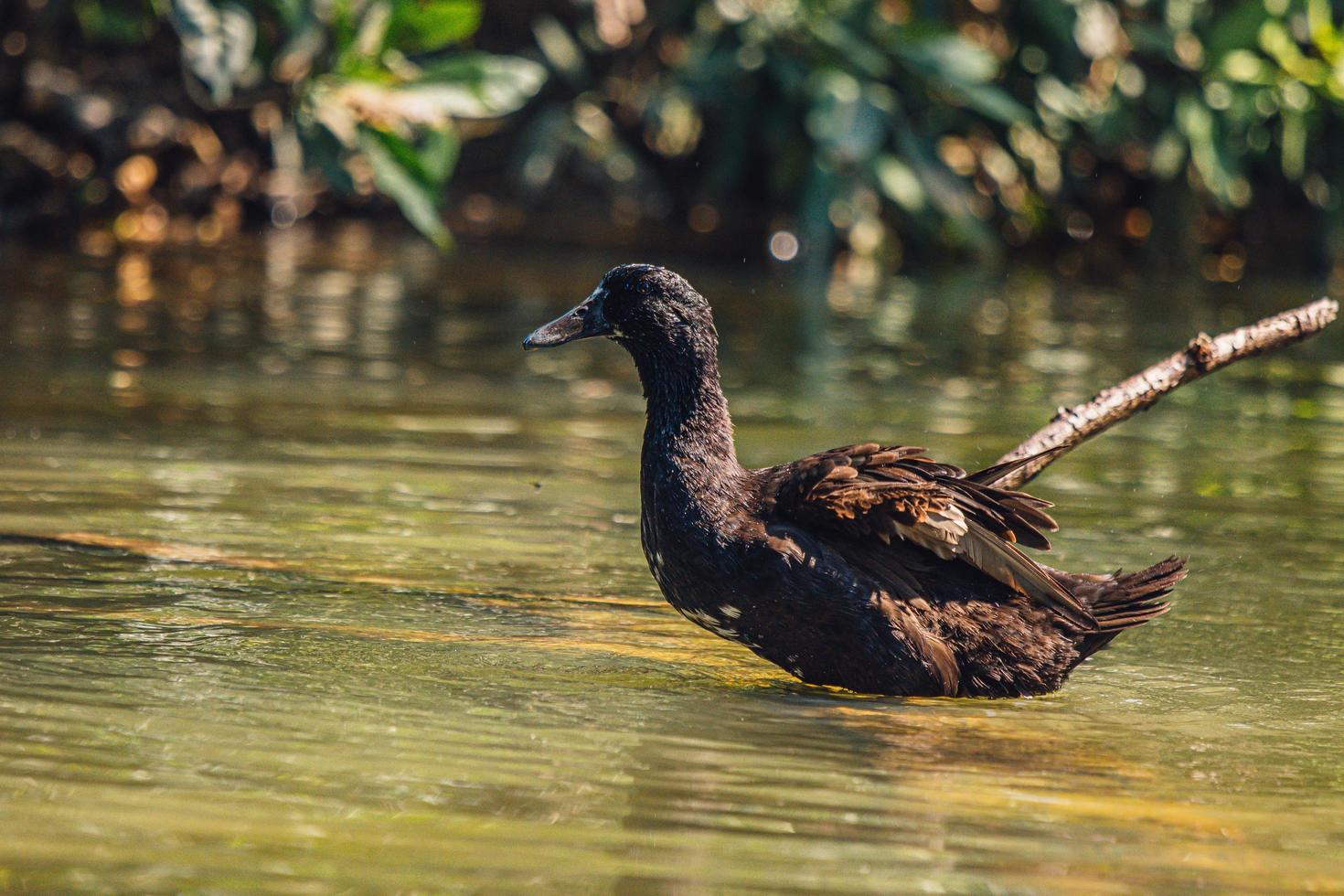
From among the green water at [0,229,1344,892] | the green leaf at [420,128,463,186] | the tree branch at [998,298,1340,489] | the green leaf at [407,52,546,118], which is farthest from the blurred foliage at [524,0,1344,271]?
the tree branch at [998,298,1340,489]

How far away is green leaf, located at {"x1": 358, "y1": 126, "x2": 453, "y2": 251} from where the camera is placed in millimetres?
10516

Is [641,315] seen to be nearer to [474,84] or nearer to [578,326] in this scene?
[578,326]

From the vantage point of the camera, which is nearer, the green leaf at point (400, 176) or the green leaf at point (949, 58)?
the green leaf at point (400, 176)

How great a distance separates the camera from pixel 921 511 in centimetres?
484

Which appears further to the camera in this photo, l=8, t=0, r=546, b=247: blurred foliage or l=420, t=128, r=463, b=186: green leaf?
l=420, t=128, r=463, b=186: green leaf

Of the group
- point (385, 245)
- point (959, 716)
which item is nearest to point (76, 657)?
point (959, 716)

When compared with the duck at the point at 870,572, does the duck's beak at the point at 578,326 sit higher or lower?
higher

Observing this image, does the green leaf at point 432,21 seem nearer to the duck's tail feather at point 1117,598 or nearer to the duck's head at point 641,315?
the duck's head at point 641,315

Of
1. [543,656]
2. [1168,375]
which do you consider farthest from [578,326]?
[1168,375]

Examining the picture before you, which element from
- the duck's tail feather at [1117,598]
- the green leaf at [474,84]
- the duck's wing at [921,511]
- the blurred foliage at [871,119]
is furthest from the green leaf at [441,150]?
the duck's tail feather at [1117,598]

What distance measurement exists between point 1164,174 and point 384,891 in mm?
13803

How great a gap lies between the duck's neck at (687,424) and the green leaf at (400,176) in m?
5.35

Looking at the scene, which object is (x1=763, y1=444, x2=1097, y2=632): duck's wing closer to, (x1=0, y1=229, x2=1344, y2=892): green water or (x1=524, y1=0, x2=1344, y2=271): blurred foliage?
(x1=0, y1=229, x2=1344, y2=892): green water

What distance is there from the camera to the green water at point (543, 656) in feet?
12.0
